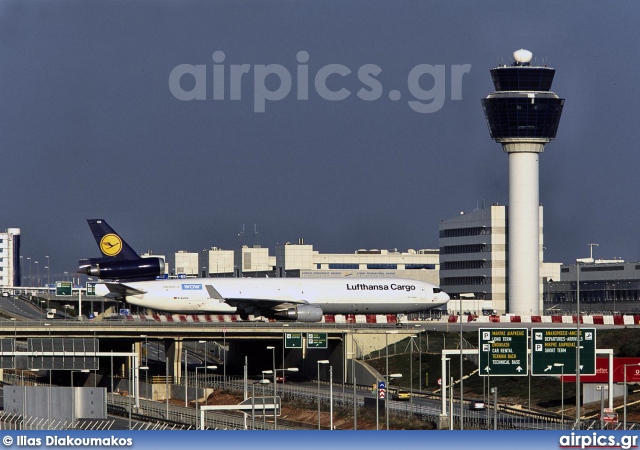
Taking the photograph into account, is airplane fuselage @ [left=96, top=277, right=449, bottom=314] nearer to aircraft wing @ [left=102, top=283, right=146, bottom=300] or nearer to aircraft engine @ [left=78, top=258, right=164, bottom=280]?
aircraft wing @ [left=102, top=283, right=146, bottom=300]

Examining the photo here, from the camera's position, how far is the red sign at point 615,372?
12388cm

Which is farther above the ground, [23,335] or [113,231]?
[113,231]

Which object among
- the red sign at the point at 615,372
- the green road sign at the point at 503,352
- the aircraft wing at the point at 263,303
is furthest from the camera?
the aircraft wing at the point at 263,303

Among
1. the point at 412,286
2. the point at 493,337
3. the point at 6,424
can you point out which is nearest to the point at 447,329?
the point at 412,286

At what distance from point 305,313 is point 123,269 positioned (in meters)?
25.7

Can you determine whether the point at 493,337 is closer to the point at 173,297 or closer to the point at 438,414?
the point at 438,414

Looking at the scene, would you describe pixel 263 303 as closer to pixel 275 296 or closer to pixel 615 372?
pixel 275 296

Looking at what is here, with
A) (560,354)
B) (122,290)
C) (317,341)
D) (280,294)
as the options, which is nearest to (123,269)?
(122,290)

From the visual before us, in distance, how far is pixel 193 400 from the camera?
151 m

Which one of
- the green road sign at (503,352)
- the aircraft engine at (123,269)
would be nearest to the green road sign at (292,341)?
the aircraft engine at (123,269)

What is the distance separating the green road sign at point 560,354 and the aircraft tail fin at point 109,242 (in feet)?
279

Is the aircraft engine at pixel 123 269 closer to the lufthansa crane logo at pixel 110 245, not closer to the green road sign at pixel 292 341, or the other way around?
the lufthansa crane logo at pixel 110 245

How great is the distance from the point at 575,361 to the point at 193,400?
191 ft

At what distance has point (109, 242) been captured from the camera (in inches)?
7023
